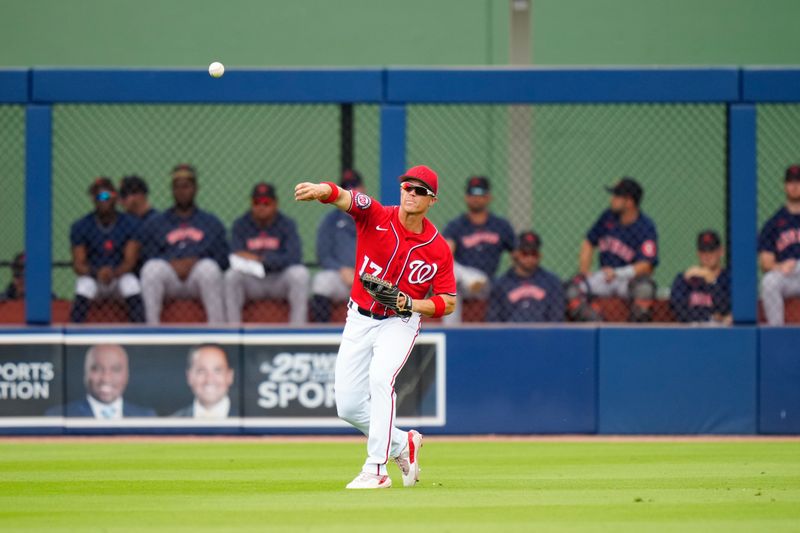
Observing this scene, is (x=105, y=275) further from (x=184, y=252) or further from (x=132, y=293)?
(x=184, y=252)

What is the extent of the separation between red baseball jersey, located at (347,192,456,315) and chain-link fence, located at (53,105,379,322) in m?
3.75

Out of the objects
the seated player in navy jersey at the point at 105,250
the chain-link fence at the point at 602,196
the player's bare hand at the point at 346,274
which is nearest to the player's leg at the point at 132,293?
the seated player in navy jersey at the point at 105,250

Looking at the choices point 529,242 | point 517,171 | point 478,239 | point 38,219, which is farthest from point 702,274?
point 38,219

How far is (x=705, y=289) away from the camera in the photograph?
11.4 m

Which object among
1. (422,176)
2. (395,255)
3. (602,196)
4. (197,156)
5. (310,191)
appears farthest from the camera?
(602,196)

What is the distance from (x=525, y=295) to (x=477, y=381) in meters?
0.90

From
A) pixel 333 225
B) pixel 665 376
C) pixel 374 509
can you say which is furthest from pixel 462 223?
pixel 374 509

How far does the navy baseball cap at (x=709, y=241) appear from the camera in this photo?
11.5 m

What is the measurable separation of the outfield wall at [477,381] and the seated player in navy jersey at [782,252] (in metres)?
0.35

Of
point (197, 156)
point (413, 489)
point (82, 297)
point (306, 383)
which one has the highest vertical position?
point (197, 156)

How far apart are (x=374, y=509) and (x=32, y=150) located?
20.0 ft

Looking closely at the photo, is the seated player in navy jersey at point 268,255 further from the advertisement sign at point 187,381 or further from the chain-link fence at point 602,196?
the chain-link fence at point 602,196

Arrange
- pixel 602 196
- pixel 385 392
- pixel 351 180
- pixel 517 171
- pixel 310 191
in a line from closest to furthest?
pixel 310 191
pixel 385 392
pixel 351 180
pixel 517 171
pixel 602 196

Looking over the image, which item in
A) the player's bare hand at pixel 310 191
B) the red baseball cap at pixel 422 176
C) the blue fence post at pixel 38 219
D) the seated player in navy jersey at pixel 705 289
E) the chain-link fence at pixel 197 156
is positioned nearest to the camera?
the player's bare hand at pixel 310 191
